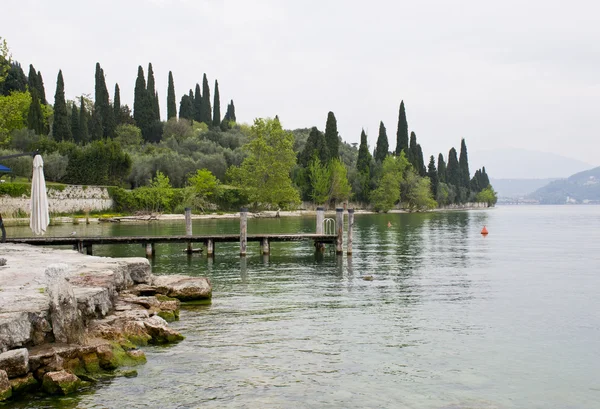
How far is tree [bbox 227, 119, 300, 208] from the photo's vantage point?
88.2 m

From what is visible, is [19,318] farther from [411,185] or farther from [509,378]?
[411,185]

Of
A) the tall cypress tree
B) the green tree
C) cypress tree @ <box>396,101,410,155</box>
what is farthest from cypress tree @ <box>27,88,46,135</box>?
cypress tree @ <box>396,101,410,155</box>

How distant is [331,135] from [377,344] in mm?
93495

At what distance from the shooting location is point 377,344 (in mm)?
14953

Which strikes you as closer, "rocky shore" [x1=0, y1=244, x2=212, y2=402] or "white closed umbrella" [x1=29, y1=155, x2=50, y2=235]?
"rocky shore" [x1=0, y1=244, x2=212, y2=402]

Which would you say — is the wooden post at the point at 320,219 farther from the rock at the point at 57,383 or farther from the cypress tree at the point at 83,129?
the cypress tree at the point at 83,129

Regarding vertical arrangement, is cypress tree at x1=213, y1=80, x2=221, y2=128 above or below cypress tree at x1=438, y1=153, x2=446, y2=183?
above

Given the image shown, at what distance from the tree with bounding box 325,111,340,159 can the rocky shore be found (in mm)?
88191

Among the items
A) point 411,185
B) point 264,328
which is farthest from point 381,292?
point 411,185

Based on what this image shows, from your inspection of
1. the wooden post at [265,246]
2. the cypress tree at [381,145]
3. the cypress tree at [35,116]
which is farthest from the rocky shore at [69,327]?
the cypress tree at [381,145]

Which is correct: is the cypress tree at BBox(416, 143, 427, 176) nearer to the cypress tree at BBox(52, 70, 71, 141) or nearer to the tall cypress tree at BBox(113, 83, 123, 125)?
the tall cypress tree at BBox(113, 83, 123, 125)

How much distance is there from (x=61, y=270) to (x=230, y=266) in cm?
1796

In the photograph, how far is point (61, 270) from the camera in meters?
12.0

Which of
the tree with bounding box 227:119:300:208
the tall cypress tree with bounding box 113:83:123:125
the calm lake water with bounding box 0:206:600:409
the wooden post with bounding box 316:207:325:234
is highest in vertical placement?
the tall cypress tree with bounding box 113:83:123:125
